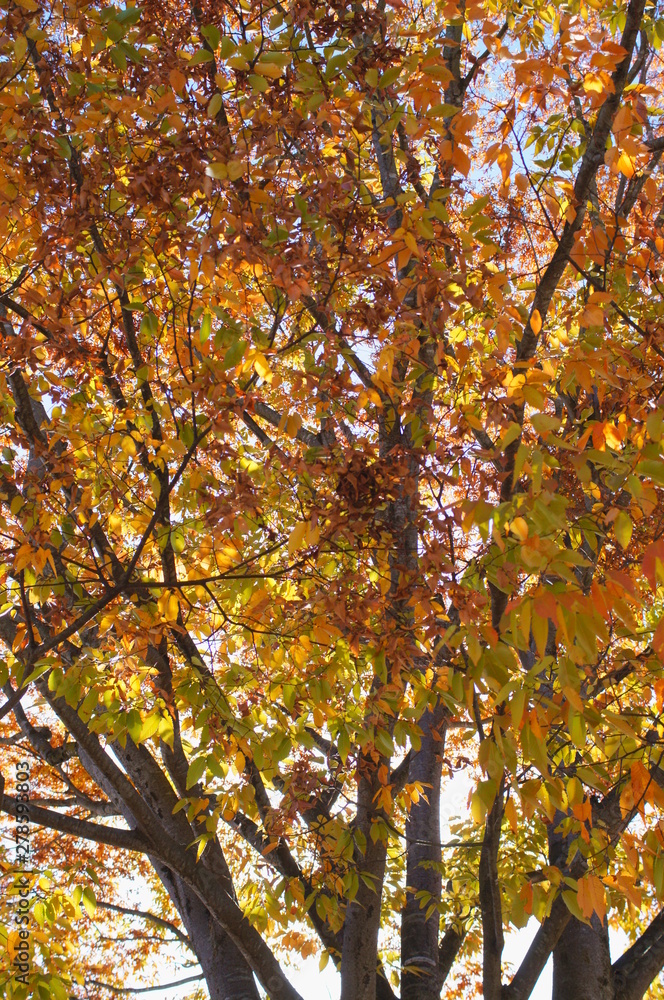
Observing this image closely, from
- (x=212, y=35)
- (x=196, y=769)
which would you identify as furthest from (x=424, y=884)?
(x=212, y=35)

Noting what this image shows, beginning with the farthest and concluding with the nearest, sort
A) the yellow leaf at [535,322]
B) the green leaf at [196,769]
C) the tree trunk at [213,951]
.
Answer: the tree trunk at [213,951] → the green leaf at [196,769] → the yellow leaf at [535,322]

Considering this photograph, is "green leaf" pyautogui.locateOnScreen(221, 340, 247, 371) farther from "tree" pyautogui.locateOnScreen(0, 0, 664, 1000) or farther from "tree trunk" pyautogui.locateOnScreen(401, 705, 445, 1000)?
"tree trunk" pyautogui.locateOnScreen(401, 705, 445, 1000)

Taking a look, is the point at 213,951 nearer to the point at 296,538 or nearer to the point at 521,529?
the point at 296,538

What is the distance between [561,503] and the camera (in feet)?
6.84

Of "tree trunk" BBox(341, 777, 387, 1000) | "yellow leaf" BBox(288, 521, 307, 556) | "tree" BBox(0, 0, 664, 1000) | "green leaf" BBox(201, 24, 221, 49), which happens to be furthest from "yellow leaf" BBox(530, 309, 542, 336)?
"tree trunk" BBox(341, 777, 387, 1000)

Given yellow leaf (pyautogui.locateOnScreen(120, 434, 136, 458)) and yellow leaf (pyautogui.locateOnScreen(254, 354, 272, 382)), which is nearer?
yellow leaf (pyautogui.locateOnScreen(254, 354, 272, 382))

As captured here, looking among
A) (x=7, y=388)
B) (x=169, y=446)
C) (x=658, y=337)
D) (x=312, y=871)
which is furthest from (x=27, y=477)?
(x=658, y=337)

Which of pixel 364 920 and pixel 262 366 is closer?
pixel 262 366

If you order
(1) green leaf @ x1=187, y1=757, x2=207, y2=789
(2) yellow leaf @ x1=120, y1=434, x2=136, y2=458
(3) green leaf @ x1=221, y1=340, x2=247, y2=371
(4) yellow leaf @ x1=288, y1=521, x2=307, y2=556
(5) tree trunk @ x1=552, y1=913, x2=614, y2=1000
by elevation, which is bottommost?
(5) tree trunk @ x1=552, y1=913, x2=614, y2=1000

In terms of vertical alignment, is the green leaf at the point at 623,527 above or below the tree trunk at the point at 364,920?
above

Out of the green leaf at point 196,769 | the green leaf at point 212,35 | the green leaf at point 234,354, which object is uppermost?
the green leaf at point 212,35

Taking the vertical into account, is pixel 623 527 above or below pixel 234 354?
below

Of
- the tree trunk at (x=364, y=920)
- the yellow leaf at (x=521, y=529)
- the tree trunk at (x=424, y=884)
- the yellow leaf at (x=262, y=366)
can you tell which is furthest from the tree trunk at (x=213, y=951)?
the yellow leaf at (x=521, y=529)

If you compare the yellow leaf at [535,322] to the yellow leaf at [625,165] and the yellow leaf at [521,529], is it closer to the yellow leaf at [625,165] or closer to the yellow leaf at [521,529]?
the yellow leaf at [625,165]
